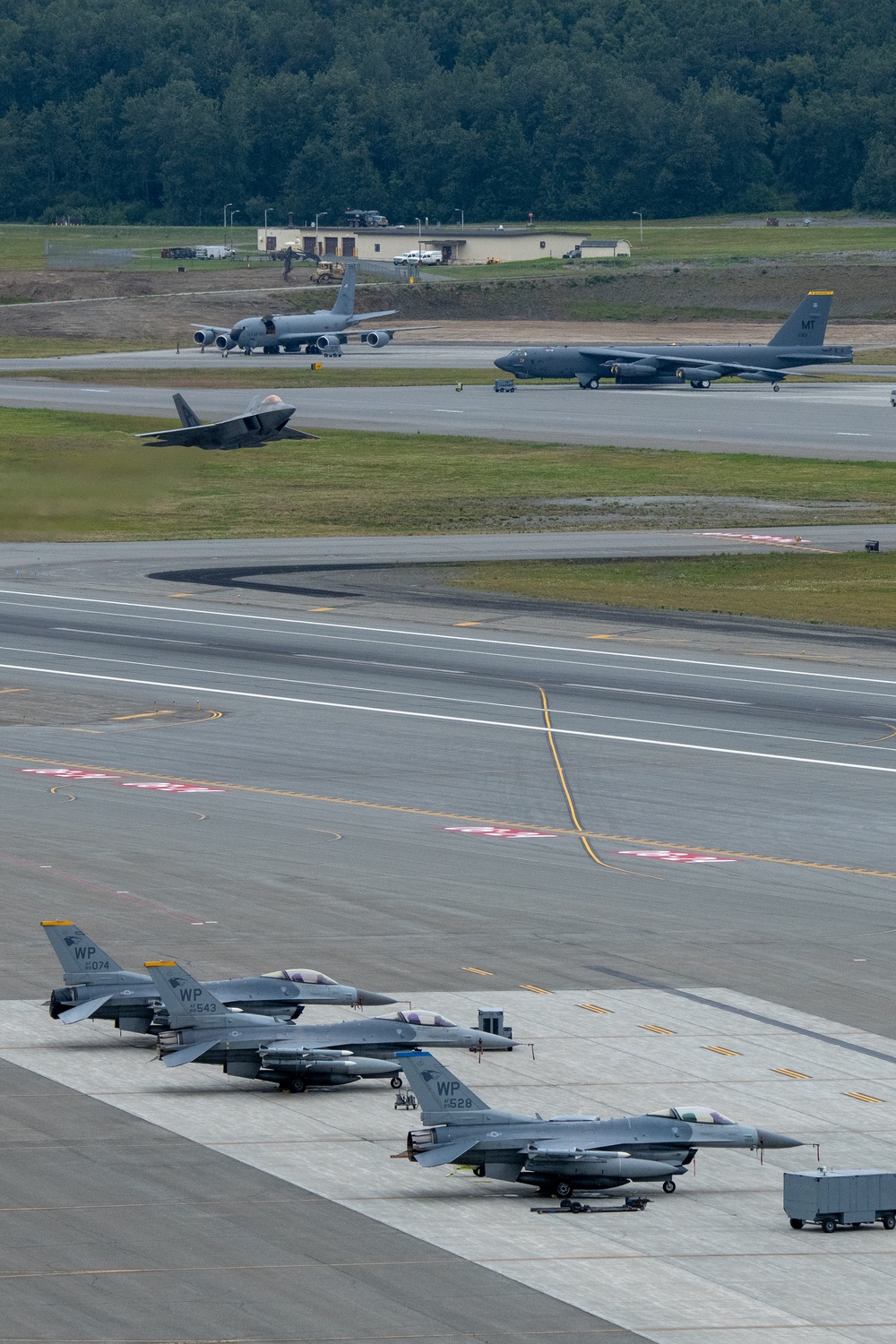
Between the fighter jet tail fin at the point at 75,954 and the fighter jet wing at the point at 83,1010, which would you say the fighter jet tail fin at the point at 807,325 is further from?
the fighter jet wing at the point at 83,1010

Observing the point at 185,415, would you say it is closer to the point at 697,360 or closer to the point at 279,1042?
the point at 279,1042

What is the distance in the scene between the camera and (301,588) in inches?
3600

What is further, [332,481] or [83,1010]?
[332,481]

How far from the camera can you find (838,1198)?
27.0 m

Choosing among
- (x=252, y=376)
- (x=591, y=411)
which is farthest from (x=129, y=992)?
(x=252, y=376)

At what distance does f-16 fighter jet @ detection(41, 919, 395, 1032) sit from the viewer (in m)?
34.9

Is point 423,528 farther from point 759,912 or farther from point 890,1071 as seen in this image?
point 890,1071

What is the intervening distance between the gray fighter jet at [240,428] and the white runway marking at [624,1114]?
72023 millimetres

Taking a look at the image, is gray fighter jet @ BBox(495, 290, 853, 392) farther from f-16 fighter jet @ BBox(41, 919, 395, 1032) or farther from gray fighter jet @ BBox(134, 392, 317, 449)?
f-16 fighter jet @ BBox(41, 919, 395, 1032)

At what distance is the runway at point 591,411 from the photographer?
14238 cm

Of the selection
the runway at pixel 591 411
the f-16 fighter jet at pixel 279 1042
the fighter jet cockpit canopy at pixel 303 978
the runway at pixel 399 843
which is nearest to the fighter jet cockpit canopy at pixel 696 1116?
the runway at pixel 399 843

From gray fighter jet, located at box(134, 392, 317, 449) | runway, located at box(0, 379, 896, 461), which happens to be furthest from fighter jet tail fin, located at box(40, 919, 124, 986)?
runway, located at box(0, 379, 896, 461)

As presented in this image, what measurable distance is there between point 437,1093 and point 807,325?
158256mm

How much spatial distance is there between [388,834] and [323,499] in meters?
68.8
